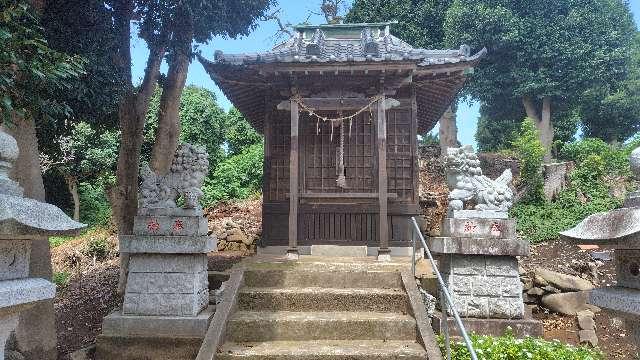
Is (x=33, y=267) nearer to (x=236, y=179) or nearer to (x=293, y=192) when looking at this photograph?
(x=293, y=192)

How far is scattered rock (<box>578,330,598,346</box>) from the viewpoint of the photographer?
21.7ft

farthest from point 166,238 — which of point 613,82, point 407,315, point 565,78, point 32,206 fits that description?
point 613,82

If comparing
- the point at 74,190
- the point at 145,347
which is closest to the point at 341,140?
the point at 145,347

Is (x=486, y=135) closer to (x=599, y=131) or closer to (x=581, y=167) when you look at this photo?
(x=599, y=131)

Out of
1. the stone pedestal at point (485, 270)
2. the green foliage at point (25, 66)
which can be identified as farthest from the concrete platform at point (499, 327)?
the green foliage at point (25, 66)

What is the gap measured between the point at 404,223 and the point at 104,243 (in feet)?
35.3

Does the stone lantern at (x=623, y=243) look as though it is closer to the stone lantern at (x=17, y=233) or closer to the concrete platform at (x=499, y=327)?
the concrete platform at (x=499, y=327)

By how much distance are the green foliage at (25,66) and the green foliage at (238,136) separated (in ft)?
56.4

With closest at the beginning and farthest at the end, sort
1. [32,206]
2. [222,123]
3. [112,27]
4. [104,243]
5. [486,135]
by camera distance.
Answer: [32,206] → [112,27] → [104,243] → [222,123] → [486,135]

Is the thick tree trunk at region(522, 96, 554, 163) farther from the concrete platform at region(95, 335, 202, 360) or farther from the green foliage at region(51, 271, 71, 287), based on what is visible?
the green foliage at region(51, 271, 71, 287)

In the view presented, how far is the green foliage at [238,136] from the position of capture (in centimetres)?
2292

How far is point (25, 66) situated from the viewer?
4.39 meters

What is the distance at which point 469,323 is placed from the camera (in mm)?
5902

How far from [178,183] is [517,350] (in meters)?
4.75
